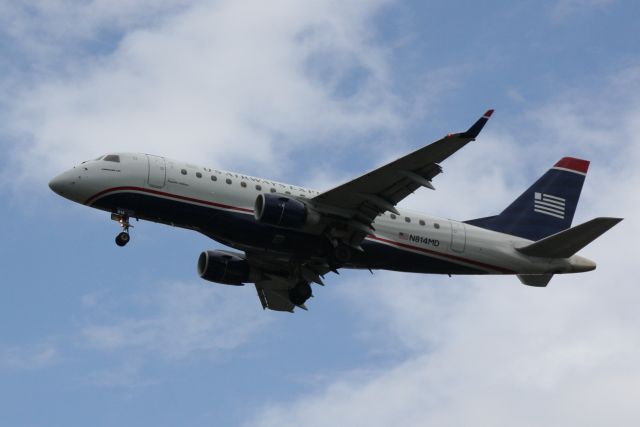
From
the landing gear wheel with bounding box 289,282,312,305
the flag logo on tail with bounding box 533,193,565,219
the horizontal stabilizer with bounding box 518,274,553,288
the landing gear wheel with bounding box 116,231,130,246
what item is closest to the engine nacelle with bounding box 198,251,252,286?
the landing gear wheel with bounding box 289,282,312,305

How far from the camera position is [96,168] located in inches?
1786

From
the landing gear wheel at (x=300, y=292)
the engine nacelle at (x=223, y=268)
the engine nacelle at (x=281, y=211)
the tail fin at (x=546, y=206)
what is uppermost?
the tail fin at (x=546, y=206)

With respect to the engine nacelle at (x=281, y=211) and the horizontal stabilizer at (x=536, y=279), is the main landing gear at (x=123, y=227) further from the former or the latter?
the horizontal stabilizer at (x=536, y=279)

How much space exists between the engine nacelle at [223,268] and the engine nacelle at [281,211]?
20.9 ft

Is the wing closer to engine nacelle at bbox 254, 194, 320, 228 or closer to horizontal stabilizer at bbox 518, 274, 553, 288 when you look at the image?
engine nacelle at bbox 254, 194, 320, 228

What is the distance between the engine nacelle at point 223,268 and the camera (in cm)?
5012

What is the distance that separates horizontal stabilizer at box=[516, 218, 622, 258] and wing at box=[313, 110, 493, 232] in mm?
7194

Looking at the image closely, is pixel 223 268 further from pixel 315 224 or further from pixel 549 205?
pixel 549 205

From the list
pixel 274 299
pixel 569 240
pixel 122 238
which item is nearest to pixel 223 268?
pixel 274 299

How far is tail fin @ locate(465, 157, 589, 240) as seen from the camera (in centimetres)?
5069

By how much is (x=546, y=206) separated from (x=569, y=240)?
4.56 m

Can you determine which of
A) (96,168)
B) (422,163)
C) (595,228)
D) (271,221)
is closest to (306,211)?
Answer: (271,221)

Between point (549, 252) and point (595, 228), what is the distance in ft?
9.85

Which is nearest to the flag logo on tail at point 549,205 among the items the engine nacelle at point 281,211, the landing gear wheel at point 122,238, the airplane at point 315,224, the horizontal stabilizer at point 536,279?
the airplane at point 315,224
